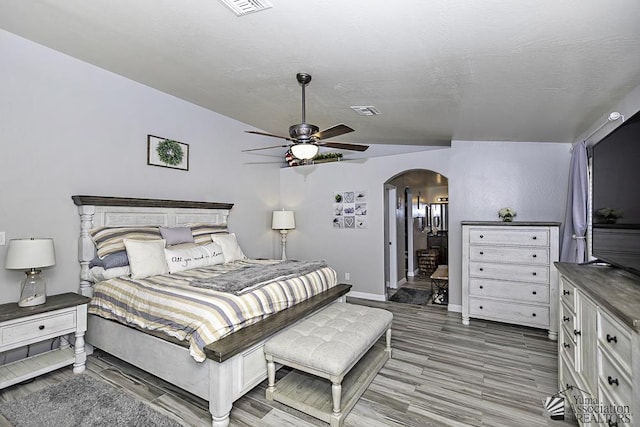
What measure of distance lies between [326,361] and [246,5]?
2.36 metres

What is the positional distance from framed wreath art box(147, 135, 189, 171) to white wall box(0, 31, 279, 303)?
0.07 meters

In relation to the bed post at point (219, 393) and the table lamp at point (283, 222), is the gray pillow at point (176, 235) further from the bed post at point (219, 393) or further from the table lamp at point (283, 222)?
the bed post at point (219, 393)

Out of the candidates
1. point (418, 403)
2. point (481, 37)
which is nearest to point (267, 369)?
point (418, 403)

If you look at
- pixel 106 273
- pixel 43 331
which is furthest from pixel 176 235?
pixel 43 331

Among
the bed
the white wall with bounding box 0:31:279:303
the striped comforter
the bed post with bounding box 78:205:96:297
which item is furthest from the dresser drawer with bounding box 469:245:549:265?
the bed post with bounding box 78:205:96:297

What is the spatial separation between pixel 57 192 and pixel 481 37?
3.85m

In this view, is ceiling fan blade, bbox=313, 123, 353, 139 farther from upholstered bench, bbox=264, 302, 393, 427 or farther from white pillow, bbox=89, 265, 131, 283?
white pillow, bbox=89, 265, 131, 283

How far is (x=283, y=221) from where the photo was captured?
17.8ft

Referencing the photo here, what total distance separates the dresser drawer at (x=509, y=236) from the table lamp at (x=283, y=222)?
2892 mm

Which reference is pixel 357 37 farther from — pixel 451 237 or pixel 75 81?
pixel 451 237

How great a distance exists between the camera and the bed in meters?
2.06

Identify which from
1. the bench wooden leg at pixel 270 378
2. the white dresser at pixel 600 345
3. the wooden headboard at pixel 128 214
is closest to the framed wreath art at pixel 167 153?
the wooden headboard at pixel 128 214

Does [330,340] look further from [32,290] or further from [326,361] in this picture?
[32,290]

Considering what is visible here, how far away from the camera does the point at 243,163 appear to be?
5.20 m
